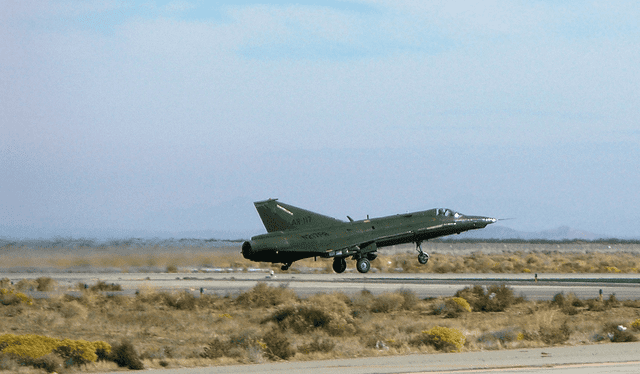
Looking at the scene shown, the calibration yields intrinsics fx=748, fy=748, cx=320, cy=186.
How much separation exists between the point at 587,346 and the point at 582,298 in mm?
19125

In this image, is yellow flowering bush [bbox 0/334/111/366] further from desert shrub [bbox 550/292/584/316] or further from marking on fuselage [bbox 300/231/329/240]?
desert shrub [bbox 550/292/584/316]

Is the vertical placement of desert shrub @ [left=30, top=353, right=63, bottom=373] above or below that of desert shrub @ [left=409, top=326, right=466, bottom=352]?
below

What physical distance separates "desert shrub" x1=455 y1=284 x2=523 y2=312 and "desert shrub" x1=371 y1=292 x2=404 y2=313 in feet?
11.8

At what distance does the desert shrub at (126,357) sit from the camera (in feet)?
64.2

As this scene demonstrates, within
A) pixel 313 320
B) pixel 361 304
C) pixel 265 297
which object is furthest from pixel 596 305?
pixel 265 297

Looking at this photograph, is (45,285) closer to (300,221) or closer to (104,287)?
(104,287)

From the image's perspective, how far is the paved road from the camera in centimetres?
1691

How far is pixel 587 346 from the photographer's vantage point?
21.5 m

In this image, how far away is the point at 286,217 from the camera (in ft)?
127

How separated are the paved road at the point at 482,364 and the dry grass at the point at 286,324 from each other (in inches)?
60.7

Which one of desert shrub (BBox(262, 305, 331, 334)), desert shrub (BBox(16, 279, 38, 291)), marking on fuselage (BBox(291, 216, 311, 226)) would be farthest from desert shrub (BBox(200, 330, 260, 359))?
desert shrub (BBox(16, 279, 38, 291))

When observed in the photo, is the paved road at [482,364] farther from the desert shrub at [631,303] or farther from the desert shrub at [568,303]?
the desert shrub at [631,303]

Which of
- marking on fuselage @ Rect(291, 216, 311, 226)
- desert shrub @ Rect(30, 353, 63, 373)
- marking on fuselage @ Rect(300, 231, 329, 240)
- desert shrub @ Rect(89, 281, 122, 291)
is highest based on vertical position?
marking on fuselage @ Rect(291, 216, 311, 226)

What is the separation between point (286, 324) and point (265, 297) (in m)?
8.93
